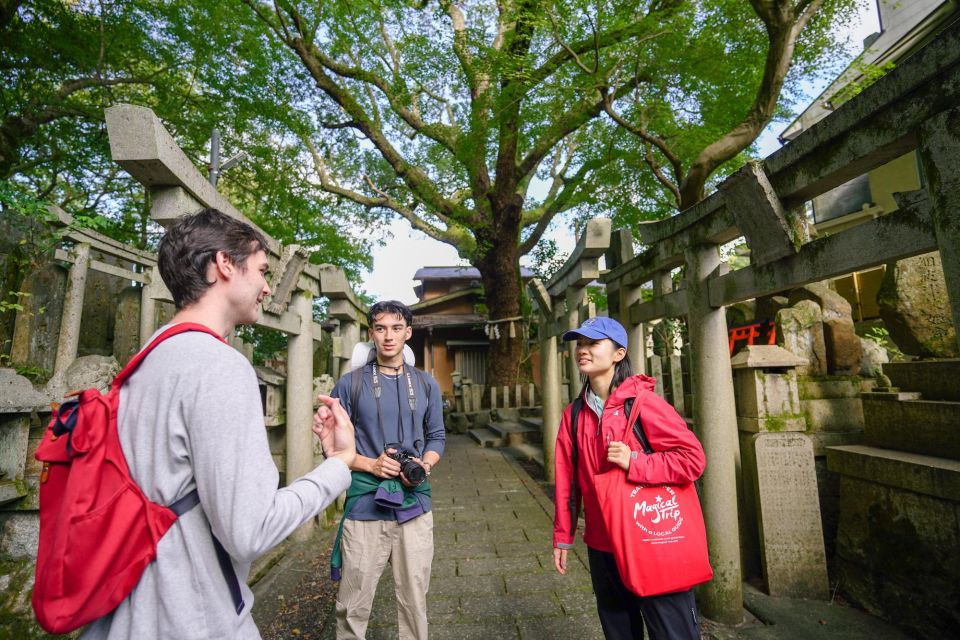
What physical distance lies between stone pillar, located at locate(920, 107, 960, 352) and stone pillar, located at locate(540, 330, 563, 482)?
5.84 metres

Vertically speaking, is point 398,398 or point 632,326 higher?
point 632,326

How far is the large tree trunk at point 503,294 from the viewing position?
1335 centimetres

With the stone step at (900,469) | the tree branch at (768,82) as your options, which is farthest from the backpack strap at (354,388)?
the tree branch at (768,82)

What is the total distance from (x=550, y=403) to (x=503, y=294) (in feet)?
20.1

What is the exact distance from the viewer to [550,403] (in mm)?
7891

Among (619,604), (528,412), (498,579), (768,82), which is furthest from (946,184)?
(528,412)

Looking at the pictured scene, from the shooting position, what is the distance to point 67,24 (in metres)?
8.00

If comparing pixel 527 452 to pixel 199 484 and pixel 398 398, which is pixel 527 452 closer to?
pixel 398 398

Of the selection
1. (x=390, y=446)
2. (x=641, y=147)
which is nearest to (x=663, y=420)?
(x=390, y=446)

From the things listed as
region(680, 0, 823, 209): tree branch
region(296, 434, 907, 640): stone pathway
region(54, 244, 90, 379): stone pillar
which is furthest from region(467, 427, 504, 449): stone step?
region(54, 244, 90, 379): stone pillar

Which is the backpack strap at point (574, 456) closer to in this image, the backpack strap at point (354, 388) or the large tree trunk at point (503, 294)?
the backpack strap at point (354, 388)

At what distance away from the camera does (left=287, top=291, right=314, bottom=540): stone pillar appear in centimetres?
554

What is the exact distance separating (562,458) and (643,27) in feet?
24.8

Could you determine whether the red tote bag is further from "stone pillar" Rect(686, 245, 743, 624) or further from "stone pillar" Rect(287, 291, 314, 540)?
"stone pillar" Rect(287, 291, 314, 540)
